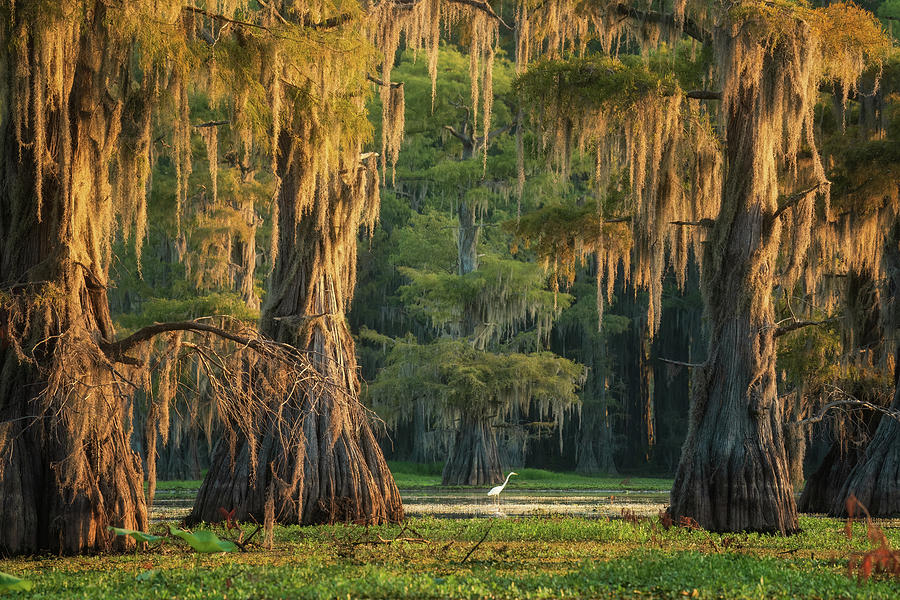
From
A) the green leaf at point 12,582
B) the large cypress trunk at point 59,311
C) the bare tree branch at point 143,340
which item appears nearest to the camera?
the green leaf at point 12,582

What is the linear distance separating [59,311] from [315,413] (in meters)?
4.40

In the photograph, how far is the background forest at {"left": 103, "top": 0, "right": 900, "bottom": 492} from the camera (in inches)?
792

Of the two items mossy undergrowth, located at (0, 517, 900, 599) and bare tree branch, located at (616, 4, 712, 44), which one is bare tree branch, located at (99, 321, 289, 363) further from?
bare tree branch, located at (616, 4, 712, 44)

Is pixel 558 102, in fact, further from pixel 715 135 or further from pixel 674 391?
pixel 674 391

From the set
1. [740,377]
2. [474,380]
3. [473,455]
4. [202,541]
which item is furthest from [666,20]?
[473,455]

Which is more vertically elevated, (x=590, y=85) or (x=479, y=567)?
(x=590, y=85)

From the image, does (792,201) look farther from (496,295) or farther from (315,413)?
(496,295)

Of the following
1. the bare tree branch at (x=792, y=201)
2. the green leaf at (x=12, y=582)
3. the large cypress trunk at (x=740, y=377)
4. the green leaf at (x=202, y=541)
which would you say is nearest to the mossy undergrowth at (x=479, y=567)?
the green leaf at (x=202, y=541)

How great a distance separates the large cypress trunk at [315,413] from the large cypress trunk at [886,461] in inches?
338

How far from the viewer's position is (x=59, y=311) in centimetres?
1092

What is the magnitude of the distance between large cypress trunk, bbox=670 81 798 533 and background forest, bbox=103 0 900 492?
2.73 feet

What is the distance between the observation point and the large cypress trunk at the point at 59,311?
10531 millimetres

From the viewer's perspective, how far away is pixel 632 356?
53094mm

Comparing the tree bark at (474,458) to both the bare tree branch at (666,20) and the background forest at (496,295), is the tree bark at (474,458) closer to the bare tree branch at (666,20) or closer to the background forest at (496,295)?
the background forest at (496,295)
